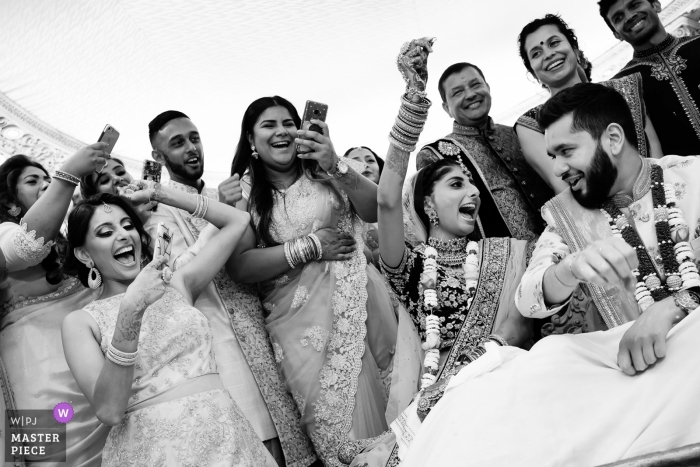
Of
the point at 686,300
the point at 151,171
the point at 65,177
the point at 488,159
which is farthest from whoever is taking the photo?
the point at 488,159

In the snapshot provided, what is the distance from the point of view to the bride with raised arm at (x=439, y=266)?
8.46ft

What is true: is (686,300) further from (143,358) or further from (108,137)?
(108,137)

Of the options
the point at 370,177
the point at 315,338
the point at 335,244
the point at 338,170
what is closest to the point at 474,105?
the point at 370,177

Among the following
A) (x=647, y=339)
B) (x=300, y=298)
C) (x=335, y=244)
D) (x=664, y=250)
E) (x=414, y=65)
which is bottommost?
(x=647, y=339)

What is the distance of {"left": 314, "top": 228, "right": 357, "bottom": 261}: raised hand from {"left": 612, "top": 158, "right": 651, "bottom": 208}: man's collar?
3.73 ft

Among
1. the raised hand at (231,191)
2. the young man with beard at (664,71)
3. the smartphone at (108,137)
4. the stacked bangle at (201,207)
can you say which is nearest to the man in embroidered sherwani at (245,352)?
the raised hand at (231,191)

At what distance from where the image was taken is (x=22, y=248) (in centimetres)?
279

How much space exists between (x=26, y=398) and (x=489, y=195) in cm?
212

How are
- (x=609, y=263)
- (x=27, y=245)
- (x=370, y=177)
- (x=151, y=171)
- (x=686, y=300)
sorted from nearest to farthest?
(x=609, y=263)
(x=686, y=300)
(x=27, y=245)
(x=151, y=171)
(x=370, y=177)

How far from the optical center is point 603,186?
7.77 feet

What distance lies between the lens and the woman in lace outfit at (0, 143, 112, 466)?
2691 mm

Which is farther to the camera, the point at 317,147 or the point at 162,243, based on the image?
the point at 317,147

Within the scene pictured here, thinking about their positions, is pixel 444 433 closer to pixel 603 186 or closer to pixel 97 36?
pixel 603 186

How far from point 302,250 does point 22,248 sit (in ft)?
3.57
